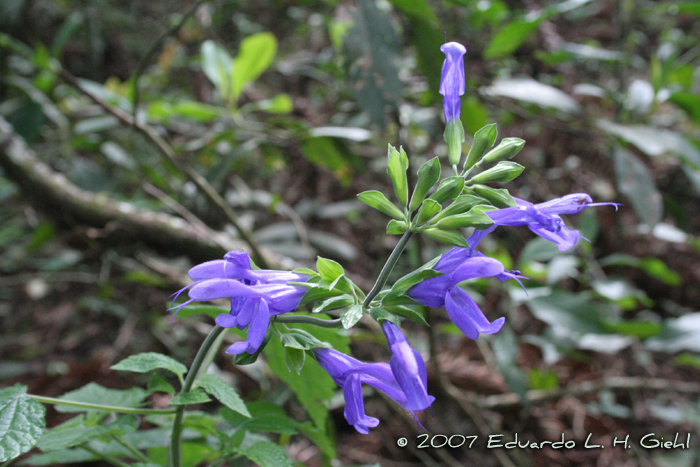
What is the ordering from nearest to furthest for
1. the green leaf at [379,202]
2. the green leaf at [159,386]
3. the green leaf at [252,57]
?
the green leaf at [379,202], the green leaf at [159,386], the green leaf at [252,57]

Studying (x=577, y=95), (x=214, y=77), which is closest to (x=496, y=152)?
(x=214, y=77)

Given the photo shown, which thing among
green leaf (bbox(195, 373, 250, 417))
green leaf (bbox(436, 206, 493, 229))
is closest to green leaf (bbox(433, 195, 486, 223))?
green leaf (bbox(436, 206, 493, 229))

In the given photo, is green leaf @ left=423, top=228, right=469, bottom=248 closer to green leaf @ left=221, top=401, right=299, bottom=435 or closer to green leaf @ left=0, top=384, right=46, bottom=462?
green leaf @ left=221, top=401, right=299, bottom=435

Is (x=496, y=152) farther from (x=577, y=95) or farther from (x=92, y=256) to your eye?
(x=577, y=95)

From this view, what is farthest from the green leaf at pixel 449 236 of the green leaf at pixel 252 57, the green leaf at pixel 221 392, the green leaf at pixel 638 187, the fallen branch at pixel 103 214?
the green leaf at pixel 252 57

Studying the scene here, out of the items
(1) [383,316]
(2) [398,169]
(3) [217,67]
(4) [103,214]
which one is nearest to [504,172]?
(2) [398,169]

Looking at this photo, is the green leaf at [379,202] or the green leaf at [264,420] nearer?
the green leaf at [379,202]

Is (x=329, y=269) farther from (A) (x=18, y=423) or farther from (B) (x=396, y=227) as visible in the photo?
(A) (x=18, y=423)

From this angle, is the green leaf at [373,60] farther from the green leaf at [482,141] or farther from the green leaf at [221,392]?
the green leaf at [221,392]
